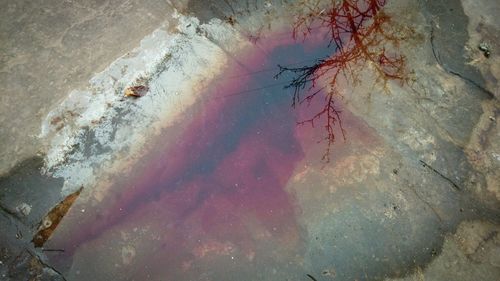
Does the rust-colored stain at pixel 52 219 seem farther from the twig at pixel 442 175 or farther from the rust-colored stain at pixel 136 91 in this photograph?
the twig at pixel 442 175

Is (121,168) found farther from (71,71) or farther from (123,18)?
(123,18)

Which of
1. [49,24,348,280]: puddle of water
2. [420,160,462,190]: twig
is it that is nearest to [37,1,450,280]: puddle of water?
[49,24,348,280]: puddle of water

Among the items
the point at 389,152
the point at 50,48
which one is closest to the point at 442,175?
the point at 389,152

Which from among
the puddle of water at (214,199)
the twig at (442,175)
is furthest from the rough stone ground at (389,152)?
the puddle of water at (214,199)

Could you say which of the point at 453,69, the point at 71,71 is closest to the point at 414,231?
the point at 453,69

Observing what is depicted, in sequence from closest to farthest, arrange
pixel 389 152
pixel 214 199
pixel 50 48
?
pixel 214 199
pixel 389 152
pixel 50 48

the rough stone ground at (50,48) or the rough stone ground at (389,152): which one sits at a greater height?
the rough stone ground at (50,48)

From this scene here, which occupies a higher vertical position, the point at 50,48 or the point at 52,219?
the point at 50,48

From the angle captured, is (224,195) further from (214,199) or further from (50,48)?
(50,48)
